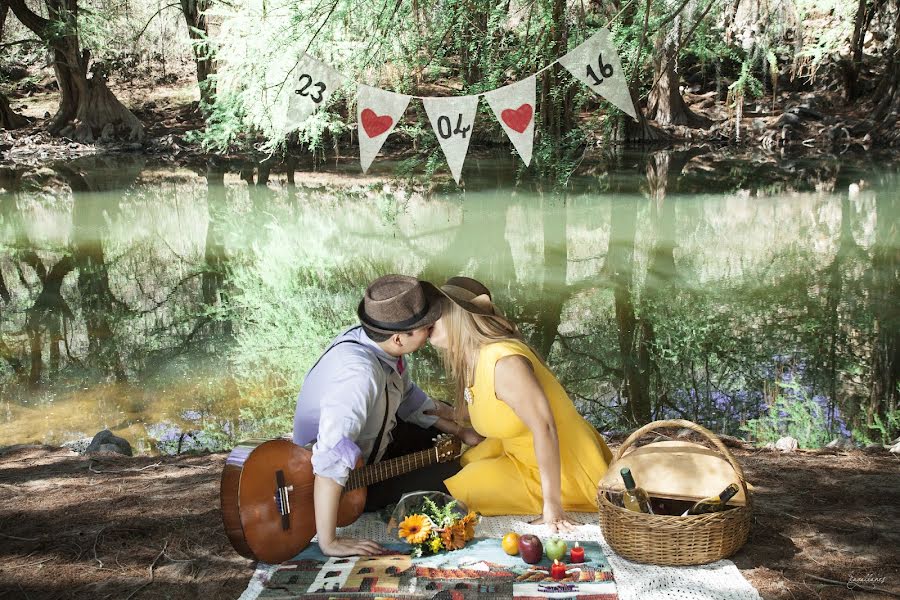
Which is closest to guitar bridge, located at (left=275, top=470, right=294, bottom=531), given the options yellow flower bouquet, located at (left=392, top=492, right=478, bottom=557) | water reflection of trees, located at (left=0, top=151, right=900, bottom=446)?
yellow flower bouquet, located at (left=392, top=492, right=478, bottom=557)

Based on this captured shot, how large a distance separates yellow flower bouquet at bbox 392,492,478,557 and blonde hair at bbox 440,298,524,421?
1.44 feet

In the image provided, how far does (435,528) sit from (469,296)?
772 mm

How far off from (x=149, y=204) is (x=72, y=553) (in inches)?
435

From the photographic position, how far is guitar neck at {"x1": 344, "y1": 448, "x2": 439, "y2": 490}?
9.29 ft

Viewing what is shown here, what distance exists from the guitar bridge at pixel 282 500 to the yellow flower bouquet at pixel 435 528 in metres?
0.36

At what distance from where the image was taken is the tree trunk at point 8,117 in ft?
72.7

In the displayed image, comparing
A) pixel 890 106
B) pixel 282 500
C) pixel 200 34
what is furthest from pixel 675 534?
pixel 890 106

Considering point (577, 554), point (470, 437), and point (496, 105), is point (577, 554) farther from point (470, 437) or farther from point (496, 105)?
point (496, 105)

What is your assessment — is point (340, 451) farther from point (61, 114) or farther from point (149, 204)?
point (61, 114)

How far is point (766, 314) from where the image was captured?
6691 mm

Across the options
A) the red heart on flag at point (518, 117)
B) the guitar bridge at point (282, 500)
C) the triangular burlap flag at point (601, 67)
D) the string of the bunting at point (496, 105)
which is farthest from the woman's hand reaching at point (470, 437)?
the red heart on flag at point (518, 117)

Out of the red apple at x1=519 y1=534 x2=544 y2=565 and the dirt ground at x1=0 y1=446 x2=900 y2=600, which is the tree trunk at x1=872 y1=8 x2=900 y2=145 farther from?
the red apple at x1=519 y1=534 x2=544 y2=565

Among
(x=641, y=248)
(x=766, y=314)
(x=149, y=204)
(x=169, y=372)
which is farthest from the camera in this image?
(x=149, y=204)

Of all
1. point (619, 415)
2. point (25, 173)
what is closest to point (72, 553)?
point (619, 415)
